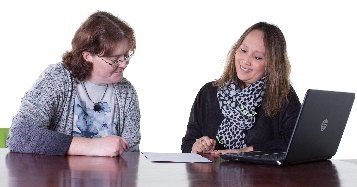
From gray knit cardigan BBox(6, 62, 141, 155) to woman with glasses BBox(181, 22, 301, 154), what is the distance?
0.34 m

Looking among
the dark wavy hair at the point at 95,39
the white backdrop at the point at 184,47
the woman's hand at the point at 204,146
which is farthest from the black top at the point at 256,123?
the white backdrop at the point at 184,47

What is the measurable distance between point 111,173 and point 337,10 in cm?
366

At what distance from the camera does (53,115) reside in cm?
235

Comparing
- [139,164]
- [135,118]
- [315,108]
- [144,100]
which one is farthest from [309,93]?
[144,100]

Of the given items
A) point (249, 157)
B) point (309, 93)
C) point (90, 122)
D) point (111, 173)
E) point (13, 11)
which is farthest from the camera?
point (13, 11)

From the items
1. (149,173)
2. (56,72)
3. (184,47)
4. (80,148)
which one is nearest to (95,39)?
(56,72)

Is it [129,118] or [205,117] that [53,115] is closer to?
[129,118]

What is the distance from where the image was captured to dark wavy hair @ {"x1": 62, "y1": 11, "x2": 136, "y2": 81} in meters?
2.36

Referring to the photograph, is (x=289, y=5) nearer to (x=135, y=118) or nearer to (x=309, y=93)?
(x=135, y=118)

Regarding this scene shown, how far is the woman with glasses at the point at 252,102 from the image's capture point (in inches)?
107

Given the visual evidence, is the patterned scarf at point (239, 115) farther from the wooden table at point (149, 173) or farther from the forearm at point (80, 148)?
the forearm at point (80, 148)

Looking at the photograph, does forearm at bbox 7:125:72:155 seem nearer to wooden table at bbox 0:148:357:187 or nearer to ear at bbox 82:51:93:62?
wooden table at bbox 0:148:357:187

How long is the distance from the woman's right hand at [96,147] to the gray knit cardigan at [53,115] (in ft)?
0.08

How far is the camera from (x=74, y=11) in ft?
15.1
